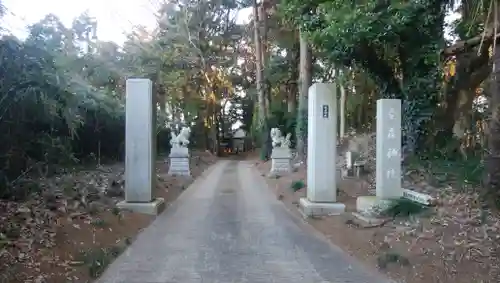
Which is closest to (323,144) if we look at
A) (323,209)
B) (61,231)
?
(323,209)

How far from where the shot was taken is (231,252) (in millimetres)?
6809

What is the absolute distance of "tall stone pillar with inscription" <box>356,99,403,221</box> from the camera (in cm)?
908

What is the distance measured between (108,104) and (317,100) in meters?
9.46

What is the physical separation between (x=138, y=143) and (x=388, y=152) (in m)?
4.87

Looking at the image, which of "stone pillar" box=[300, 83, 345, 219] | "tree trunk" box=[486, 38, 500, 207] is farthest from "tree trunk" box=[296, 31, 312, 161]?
"tree trunk" box=[486, 38, 500, 207]

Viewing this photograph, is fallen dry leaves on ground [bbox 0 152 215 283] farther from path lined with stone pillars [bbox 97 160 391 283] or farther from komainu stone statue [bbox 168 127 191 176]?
komainu stone statue [bbox 168 127 191 176]

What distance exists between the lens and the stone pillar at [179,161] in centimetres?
1855

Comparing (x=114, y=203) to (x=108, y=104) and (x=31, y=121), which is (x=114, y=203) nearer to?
(x=31, y=121)

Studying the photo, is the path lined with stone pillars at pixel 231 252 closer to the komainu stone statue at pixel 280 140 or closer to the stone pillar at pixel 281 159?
the stone pillar at pixel 281 159

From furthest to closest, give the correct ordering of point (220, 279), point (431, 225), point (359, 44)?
1. point (359, 44)
2. point (431, 225)
3. point (220, 279)

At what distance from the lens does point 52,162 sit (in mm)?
11297

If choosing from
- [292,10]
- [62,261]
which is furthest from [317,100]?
[62,261]

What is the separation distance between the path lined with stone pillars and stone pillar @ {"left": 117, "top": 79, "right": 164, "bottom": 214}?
0.65 meters

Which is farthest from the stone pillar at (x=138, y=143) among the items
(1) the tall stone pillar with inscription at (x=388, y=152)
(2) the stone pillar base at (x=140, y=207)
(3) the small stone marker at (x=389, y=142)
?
(3) the small stone marker at (x=389, y=142)
